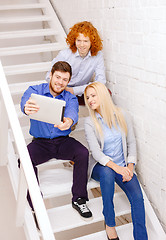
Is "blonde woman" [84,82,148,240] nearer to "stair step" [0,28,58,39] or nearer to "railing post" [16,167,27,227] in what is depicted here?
"railing post" [16,167,27,227]

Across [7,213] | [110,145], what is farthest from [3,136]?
[7,213]

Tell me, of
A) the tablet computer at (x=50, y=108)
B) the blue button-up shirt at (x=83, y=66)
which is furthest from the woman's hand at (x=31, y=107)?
the blue button-up shirt at (x=83, y=66)

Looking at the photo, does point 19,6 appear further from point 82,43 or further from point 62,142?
point 62,142

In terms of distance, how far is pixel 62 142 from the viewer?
238 cm

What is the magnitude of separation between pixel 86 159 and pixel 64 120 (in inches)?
12.8

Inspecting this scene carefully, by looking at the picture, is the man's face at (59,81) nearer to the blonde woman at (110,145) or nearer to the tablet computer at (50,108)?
the blonde woman at (110,145)

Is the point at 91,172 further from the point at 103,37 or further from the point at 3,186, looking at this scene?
the point at 3,186

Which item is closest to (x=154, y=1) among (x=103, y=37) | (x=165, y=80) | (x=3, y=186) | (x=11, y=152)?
(x=165, y=80)

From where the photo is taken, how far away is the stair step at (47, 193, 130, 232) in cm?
210

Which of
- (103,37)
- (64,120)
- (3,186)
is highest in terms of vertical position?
(103,37)

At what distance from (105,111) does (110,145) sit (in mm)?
254

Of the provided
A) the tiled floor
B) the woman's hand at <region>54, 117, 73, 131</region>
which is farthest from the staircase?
the tiled floor

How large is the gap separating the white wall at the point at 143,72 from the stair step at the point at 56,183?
467 mm

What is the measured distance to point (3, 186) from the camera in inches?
142
